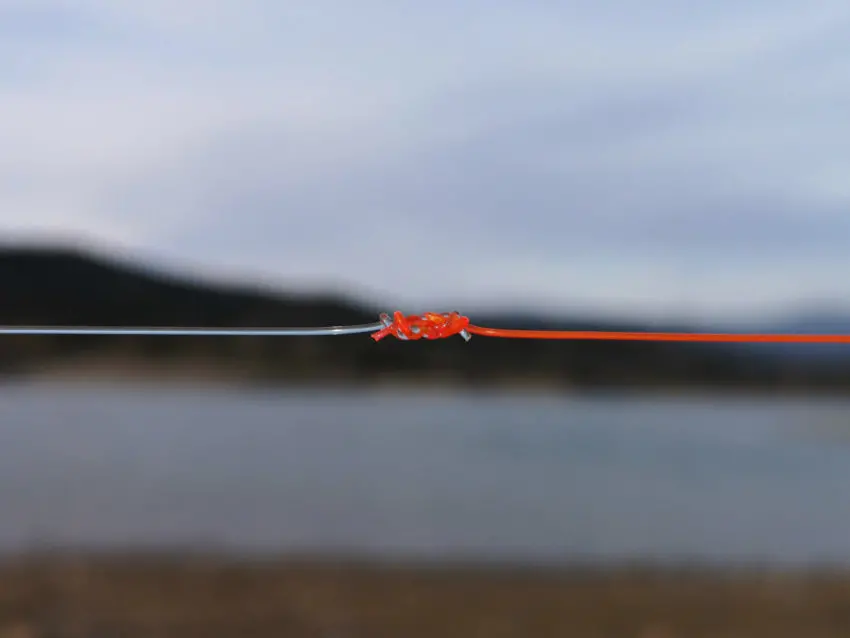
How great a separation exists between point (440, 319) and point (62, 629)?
1630mm

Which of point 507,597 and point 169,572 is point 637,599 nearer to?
point 507,597

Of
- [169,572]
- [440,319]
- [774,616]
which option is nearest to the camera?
[440,319]

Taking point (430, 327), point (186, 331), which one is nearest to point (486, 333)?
point (430, 327)

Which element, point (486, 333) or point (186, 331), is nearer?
point (186, 331)

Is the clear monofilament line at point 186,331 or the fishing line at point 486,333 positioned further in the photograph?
the fishing line at point 486,333

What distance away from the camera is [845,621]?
80.0 inches

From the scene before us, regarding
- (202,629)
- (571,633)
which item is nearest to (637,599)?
(571,633)

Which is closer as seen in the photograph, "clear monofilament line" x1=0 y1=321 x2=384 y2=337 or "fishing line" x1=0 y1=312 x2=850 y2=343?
"clear monofilament line" x1=0 y1=321 x2=384 y2=337

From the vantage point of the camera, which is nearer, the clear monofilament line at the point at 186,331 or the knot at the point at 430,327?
the clear monofilament line at the point at 186,331

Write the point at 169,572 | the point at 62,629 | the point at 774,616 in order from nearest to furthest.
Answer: the point at 62,629
the point at 774,616
the point at 169,572

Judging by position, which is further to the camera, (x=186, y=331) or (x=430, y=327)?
(x=430, y=327)

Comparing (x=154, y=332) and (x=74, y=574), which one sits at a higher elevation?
(x=154, y=332)

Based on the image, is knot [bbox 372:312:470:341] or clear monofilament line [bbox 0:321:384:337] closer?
clear monofilament line [bbox 0:321:384:337]

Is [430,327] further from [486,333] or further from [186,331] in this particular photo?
[186,331]
